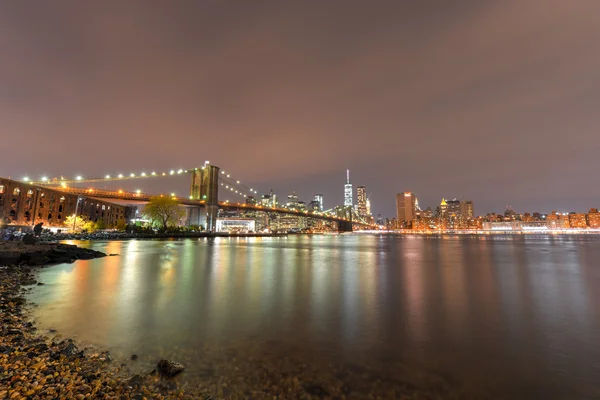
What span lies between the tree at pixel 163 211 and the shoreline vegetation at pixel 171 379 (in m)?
68.8

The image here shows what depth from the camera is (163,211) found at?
233ft

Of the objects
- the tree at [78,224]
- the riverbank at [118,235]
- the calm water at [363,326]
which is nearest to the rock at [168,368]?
the calm water at [363,326]

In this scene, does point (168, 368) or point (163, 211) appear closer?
point (168, 368)

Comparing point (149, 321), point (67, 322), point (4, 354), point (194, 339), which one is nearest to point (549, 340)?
point (194, 339)

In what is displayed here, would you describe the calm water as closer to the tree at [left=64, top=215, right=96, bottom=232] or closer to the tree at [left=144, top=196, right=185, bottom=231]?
the tree at [left=144, top=196, right=185, bottom=231]

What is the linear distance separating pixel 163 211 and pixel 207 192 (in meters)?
21.0

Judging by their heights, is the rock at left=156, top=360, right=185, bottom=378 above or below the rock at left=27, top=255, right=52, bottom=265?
below

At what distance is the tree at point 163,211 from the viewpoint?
69.7 m

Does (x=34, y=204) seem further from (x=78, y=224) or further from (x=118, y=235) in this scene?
(x=118, y=235)

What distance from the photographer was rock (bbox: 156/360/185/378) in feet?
16.7

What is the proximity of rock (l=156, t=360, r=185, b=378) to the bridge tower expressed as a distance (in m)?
86.2

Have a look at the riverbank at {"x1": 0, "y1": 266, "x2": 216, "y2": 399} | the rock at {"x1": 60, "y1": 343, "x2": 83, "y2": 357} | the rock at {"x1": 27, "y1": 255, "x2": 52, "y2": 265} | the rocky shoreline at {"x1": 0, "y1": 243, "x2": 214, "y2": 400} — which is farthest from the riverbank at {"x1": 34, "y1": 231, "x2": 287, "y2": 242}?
the rock at {"x1": 60, "y1": 343, "x2": 83, "y2": 357}

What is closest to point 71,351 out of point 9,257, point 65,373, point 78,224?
point 65,373

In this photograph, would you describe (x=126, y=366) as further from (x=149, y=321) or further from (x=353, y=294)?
(x=353, y=294)
